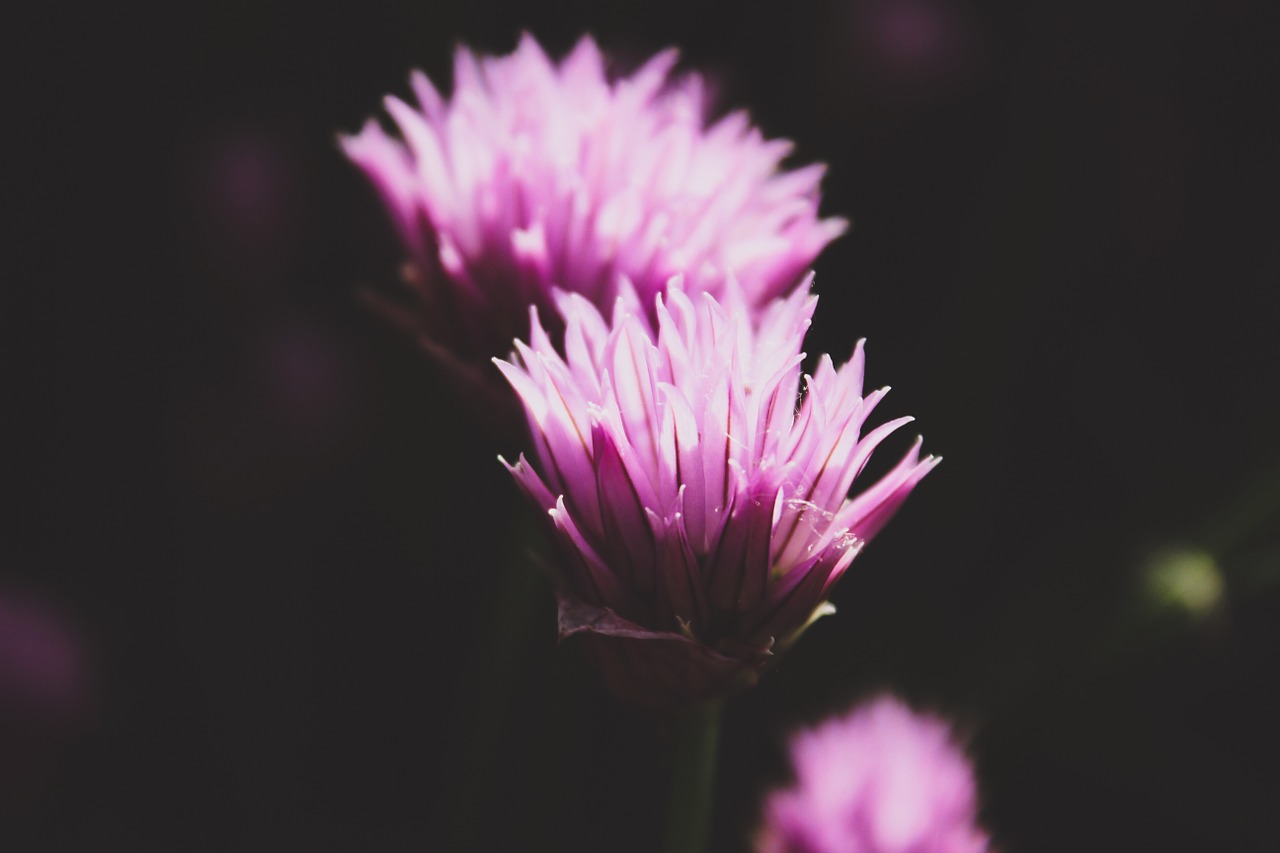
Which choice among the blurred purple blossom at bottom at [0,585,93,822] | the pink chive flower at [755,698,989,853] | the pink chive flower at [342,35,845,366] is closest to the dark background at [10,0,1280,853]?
the blurred purple blossom at bottom at [0,585,93,822]

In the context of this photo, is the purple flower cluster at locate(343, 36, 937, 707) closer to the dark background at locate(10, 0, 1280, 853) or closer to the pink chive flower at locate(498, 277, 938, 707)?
the pink chive flower at locate(498, 277, 938, 707)

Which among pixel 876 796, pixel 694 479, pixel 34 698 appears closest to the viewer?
pixel 694 479

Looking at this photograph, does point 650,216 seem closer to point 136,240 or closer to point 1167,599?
point 1167,599

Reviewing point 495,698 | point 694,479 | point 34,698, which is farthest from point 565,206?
point 34,698

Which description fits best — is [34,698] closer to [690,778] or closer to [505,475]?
[505,475]

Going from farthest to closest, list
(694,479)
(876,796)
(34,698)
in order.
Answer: (34,698) < (876,796) < (694,479)

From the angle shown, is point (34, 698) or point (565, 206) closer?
point (565, 206)

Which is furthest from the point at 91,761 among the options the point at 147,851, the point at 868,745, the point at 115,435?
the point at 868,745
